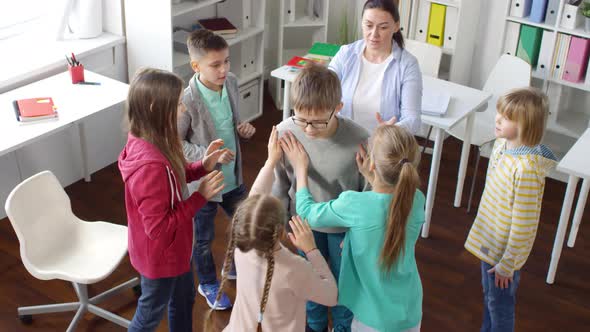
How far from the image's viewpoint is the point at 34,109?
3490 mm

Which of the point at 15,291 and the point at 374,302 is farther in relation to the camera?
the point at 15,291

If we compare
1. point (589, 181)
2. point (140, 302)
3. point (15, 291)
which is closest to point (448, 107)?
point (589, 181)

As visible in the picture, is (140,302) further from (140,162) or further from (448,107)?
(448,107)

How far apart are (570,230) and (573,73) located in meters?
1.02

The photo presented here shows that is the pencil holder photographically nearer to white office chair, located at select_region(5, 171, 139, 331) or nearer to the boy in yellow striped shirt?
white office chair, located at select_region(5, 171, 139, 331)

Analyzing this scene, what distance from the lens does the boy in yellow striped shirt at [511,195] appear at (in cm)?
263

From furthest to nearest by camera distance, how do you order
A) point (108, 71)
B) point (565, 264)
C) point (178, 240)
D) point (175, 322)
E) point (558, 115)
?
point (558, 115), point (108, 71), point (565, 264), point (175, 322), point (178, 240)

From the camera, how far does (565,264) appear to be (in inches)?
151

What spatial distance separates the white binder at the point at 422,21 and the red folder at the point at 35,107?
2416 millimetres

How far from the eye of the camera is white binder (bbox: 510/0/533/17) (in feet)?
14.7

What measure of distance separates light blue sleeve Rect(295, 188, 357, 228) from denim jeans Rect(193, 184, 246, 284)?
2.53 feet

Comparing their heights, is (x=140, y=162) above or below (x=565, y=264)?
above

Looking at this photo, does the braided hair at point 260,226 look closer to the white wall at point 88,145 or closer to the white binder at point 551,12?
the white wall at point 88,145

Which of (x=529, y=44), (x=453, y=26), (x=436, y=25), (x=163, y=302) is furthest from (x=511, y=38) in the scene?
(x=163, y=302)
